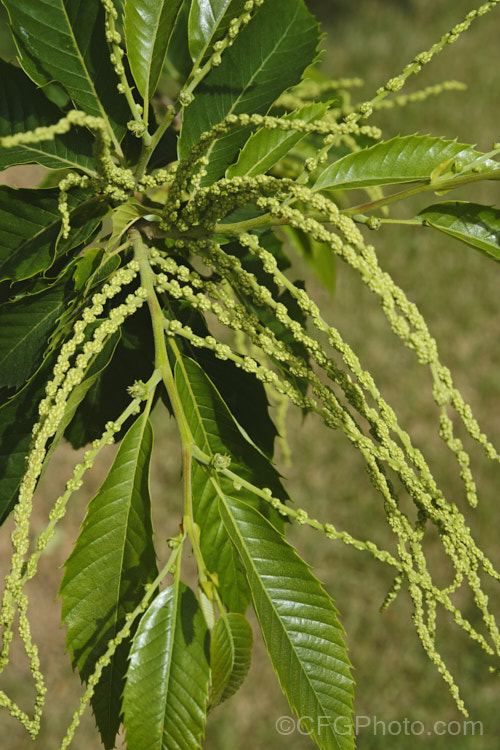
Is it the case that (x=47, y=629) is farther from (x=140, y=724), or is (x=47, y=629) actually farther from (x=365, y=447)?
(x=365, y=447)

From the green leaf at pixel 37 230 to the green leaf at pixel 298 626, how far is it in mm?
539

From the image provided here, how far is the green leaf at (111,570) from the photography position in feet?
3.69

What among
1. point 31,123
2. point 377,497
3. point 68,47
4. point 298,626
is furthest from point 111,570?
point 377,497

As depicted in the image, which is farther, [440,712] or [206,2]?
[440,712]

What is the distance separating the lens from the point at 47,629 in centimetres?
370

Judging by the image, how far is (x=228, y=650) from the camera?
1054 mm

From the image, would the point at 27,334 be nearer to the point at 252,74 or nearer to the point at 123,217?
the point at 123,217

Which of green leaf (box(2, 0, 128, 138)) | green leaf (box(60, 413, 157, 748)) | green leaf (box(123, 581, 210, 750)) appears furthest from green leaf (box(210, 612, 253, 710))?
green leaf (box(2, 0, 128, 138))

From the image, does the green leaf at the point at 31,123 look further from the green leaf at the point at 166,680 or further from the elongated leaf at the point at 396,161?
the green leaf at the point at 166,680

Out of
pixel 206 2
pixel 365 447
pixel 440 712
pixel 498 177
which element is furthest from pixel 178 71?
pixel 440 712

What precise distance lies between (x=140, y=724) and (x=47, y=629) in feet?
9.83

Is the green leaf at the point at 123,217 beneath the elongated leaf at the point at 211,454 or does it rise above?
above

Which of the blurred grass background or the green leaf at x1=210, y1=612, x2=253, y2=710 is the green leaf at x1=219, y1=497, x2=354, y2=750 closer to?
the green leaf at x1=210, y1=612, x2=253, y2=710

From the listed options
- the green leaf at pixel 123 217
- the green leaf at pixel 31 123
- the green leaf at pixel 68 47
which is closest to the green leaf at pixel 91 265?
the green leaf at pixel 123 217
